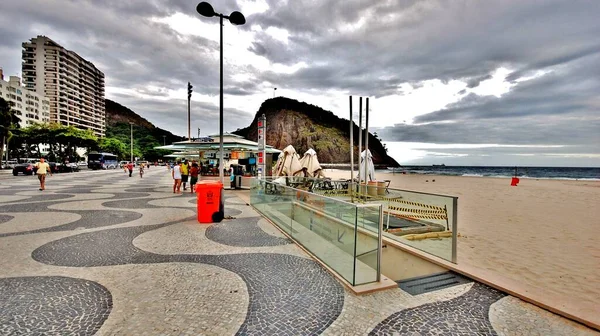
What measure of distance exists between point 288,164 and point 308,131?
152637mm

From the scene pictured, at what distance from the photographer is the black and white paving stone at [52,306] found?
2.60 m

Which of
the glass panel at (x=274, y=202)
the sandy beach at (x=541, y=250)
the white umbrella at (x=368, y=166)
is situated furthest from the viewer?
the white umbrella at (x=368, y=166)

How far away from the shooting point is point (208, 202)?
7250 mm

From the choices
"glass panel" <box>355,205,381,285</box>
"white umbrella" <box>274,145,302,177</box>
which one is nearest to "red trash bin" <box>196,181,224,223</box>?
"glass panel" <box>355,205,381,285</box>

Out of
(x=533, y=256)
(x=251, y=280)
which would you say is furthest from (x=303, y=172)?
(x=251, y=280)

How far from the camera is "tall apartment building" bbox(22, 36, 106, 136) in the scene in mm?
94750

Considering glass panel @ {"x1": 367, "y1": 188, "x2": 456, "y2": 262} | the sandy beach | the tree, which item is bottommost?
the sandy beach

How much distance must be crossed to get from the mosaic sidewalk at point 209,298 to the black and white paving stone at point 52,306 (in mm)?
10

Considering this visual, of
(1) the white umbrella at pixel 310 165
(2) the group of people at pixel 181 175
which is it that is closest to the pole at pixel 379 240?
(1) the white umbrella at pixel 310 165

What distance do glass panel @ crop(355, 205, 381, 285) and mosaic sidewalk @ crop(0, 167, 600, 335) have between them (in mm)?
326

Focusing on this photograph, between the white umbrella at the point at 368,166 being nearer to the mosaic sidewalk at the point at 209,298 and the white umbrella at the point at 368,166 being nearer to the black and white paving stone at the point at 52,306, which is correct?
the mosaic sidewalk at the point at 209,298

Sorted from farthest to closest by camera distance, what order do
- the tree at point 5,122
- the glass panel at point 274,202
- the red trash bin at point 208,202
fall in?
1. the tree at point 5,122
2. the red trash bin at point 208,202
3. the glass panel at point 274,202

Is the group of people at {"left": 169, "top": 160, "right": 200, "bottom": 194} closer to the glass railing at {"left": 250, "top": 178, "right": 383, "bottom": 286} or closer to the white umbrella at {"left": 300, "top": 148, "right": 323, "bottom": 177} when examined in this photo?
the white umbrella at {"left": 300, "top": 148, "right": 323, "bottom": 177}

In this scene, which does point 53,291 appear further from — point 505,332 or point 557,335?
point 557,335
